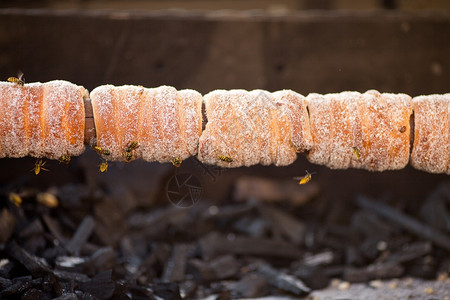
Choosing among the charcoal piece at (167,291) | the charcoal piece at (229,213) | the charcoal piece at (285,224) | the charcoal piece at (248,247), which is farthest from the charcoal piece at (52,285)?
the charcoal piece at (285,224)

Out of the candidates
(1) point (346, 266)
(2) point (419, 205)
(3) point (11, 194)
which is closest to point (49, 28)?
(3) point (11, 194)

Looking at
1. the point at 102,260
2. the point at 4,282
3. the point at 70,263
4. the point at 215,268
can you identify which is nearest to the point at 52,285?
the point at 4,282

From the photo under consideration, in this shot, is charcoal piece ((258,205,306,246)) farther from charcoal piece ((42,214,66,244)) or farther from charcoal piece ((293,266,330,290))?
charcoal piece ((42,214,66,244))

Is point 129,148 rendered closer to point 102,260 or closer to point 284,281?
point 102,260

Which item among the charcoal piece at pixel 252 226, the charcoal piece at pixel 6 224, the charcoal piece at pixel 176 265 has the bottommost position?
the charcoal piece at pixel 176 265

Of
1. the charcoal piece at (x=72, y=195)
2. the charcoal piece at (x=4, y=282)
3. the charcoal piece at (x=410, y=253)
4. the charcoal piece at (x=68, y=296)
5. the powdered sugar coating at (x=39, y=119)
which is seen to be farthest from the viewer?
the charcoal piece at (x=72, y=195)

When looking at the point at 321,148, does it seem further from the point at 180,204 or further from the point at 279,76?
the point at 279,76

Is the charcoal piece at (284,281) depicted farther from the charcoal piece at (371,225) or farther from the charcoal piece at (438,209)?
the charcoal piece at (438,209)
